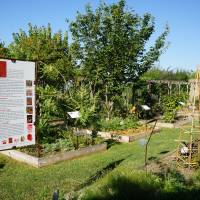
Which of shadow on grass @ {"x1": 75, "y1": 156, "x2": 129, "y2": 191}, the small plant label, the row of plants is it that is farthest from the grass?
the small plant label

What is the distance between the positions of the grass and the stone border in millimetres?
189

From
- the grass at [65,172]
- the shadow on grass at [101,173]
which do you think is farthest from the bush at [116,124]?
the shadow on grass at [101,173]

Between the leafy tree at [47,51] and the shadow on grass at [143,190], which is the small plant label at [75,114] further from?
the leafy tree at [47,51]

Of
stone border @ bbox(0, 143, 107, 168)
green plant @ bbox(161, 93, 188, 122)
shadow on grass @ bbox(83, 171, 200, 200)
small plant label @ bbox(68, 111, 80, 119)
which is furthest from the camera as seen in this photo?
green plant @ bbox(161, 93, 188, 122)

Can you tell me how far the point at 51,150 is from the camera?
9.92 meters

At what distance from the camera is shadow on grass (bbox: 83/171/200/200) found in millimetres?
6176

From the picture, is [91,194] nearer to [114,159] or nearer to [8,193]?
[8,193]

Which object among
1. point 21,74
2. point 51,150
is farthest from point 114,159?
point 21,74

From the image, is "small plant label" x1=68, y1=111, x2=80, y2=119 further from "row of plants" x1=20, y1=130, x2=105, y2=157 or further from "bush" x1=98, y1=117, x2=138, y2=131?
"bush" x1=98, y1=117, x2=138, y2=131

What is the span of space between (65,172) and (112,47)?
26.5 ft

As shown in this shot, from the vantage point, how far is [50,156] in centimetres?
917

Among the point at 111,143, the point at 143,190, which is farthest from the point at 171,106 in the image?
the point at 143,190

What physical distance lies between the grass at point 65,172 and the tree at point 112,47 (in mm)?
5177

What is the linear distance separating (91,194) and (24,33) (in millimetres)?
16212
